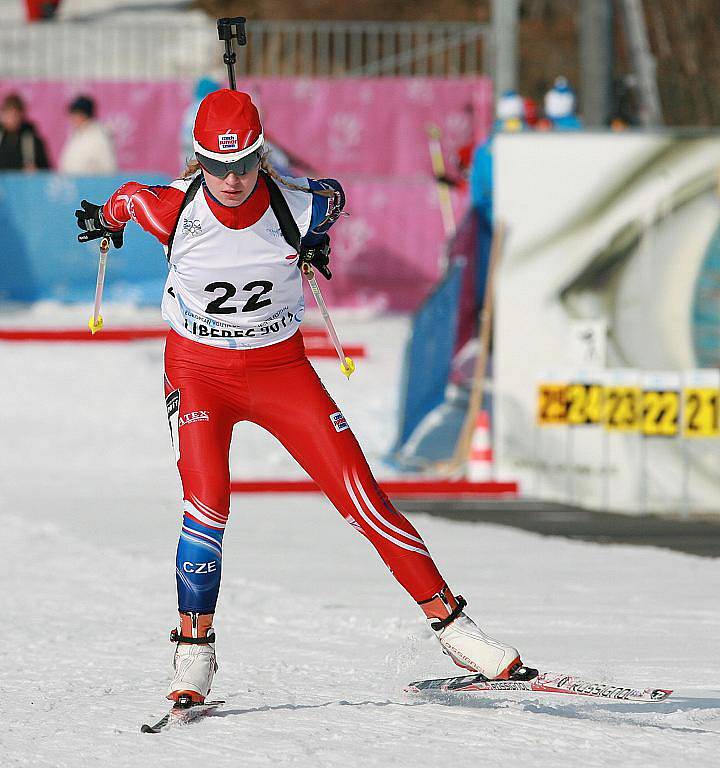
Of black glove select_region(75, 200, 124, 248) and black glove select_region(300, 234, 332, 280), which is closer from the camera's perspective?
black glove select_region(300, 234, 332, 280)

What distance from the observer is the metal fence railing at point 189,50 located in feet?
60.8

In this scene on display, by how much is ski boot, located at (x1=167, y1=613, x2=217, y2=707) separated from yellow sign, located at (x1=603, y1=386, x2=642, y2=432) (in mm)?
5668

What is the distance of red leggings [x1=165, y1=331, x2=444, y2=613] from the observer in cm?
531

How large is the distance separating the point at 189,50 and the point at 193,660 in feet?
47.2

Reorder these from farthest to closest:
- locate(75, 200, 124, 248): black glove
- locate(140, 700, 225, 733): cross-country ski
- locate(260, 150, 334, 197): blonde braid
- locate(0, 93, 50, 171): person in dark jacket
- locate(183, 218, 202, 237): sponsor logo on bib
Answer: locate(0, 93, 50, 171): person in dark jacket, locate(75, 200, 124, 248): black glove, locate(260, 150, 334, 197): blonde braid, locate(183, 218, 202, 237): sponsor logo on bib, locate(140, 700, 225, 733): cross-country ski

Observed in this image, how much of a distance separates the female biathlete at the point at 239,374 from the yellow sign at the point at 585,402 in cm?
534

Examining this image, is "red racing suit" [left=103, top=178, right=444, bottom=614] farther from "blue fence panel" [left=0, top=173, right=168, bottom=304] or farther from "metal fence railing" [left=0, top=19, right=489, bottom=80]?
"metal fence railing" [left=0, top=19, right=489, bottom=80]

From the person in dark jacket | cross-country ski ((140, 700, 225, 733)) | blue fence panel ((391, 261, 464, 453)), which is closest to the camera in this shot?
cross-country ski ((140, 700, 225, 733))

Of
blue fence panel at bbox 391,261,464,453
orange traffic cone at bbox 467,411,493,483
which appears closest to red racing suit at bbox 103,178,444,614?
orange traffic cone at bbox 467,411,493,483

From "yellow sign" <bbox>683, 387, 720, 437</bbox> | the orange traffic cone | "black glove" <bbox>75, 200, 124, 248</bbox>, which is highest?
"black glove" <bbox>75, 200, 124, 248</bbox>

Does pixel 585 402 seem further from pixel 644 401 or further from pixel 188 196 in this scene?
pixel 188 196

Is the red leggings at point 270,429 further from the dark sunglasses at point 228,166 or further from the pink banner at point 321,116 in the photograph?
the pink banner at point 321,116

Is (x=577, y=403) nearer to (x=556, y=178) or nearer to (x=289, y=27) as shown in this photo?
(x=556, y=178)

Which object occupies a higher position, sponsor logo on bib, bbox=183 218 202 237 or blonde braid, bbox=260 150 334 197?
blonde braid, bbox=260 150 334 197
